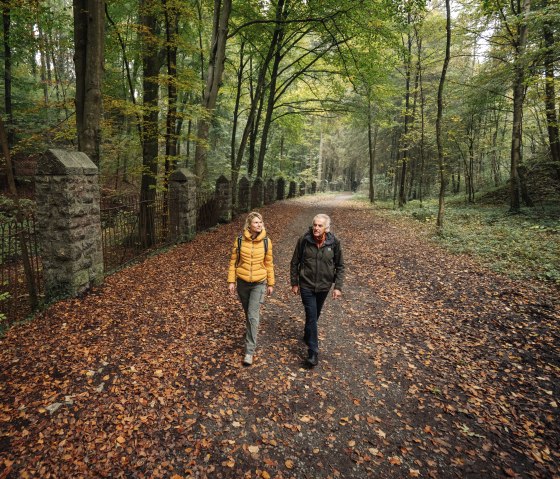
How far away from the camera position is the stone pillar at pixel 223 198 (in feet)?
42.3

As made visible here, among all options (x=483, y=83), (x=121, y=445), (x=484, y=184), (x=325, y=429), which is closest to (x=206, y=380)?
(x=121, y=445)

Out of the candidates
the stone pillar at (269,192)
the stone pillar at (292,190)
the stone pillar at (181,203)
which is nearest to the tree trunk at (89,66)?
the stone pillar at (181,203)

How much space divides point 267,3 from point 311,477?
1619 centimetres

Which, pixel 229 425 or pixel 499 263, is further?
pixel 499 263

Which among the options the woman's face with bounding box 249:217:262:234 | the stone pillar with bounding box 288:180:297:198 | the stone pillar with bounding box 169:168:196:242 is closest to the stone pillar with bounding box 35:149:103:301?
the woman's face with bounding box 249:217:262:234

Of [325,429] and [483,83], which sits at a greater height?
[483,83]

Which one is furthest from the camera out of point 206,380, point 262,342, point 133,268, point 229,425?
point 133,268

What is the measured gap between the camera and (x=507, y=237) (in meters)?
9.26

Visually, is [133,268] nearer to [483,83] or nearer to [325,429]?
[325,429]

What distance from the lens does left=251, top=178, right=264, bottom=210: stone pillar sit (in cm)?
1795

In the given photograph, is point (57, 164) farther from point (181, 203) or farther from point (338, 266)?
point (338, 266)

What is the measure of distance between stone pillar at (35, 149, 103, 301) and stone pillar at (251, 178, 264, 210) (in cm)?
1265

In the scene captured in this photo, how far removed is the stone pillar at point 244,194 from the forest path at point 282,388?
10.7 meters

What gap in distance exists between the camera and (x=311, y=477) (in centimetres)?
256
